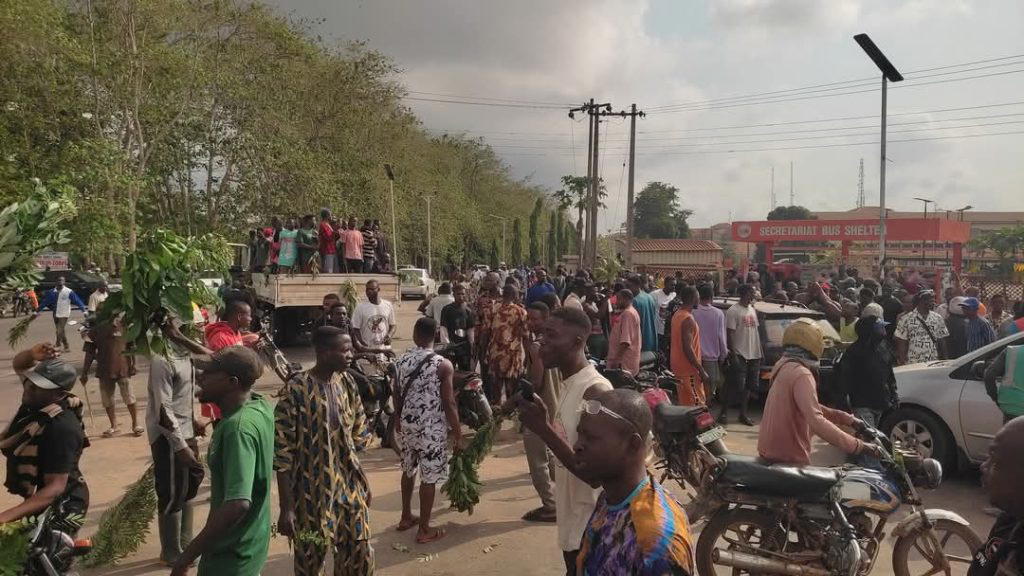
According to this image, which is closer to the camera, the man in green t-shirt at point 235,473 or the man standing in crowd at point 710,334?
the man in green t-shirt at point 235,473

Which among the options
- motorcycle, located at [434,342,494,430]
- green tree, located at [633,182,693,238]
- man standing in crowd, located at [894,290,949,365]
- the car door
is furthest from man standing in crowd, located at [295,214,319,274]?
green tree, located at [633,182,693,238]

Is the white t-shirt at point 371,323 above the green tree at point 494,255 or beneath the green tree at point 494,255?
beneath

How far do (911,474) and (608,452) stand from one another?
2.90 meters

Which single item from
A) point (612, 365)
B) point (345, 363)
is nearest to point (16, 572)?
point (345, 363)

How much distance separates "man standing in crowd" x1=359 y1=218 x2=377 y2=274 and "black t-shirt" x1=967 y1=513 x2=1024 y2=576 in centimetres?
1311

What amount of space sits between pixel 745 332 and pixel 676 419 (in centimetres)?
489

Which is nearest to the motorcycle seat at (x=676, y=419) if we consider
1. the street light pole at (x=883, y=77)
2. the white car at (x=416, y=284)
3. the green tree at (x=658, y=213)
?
the street light pole at (x=883, y=77)

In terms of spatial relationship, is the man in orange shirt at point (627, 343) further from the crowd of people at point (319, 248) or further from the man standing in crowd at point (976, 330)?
the crowd of people at point (319, 248)

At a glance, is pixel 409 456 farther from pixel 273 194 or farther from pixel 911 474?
pixel 273 194

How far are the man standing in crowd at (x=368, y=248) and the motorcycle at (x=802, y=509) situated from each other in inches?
438

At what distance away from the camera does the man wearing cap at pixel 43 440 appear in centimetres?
340

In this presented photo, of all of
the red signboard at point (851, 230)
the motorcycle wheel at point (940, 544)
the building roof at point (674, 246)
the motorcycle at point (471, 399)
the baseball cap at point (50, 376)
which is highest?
the red signboard at point (851, 230)

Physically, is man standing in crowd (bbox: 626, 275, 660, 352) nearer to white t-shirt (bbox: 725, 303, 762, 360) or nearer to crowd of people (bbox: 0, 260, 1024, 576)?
white t-shirt (bbox: 725, 303, 762, 360)

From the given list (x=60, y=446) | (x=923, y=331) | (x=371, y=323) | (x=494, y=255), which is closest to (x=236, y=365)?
(x=60, y=446)
